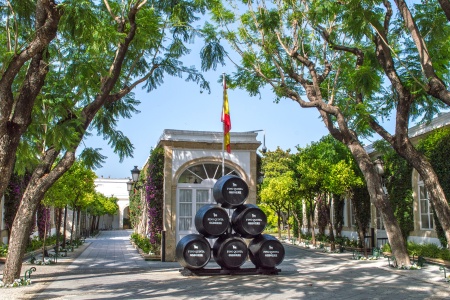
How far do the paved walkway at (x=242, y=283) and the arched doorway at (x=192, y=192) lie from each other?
2.09 m

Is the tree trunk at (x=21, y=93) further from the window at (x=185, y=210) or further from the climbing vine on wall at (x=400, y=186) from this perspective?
the climbing vine on wall at (x=400, y=186)

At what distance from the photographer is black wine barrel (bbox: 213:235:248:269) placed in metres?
12.1

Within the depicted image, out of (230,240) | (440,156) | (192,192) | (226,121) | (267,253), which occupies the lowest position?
(267,253)

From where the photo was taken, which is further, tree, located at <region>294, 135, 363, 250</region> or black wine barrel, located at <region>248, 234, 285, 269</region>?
tree, located at <region>294, 135, 363, 250</region>

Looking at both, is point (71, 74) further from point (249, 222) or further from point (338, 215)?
point (338, 215)

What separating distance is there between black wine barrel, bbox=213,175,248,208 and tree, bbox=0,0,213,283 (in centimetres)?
369

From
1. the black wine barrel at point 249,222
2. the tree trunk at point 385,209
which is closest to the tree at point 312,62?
the tree trunk at point 385,209

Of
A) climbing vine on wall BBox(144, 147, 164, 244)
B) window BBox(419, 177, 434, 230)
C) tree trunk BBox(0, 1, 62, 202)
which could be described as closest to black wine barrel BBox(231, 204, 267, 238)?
climbing vine on wall BBox(144, 147, 164, 244)

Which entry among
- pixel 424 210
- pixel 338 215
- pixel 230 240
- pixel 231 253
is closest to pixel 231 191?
pixel 230 240

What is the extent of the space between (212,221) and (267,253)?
5.30 ft

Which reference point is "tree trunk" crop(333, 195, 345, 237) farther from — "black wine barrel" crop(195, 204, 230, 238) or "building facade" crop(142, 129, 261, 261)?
"black wine barrel" crop(195, 204, 230, 238)

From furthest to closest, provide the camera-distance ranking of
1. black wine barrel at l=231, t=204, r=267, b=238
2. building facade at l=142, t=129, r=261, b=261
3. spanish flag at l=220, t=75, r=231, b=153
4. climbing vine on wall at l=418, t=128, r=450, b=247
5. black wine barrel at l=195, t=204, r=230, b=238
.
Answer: building facade at l=142, t=129, r=261, b=261 < spanish flag at l=220, t=75, r=231, b=153 < climbing vine on wall at l=418, t=128, r=450, b=247 < black wine barrel at l=231, t=204, r=267, b=238 < black wine barrel at l=195, t=204, r=230, b=238

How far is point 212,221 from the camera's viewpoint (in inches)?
481

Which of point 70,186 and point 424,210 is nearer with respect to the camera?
point 424,210
